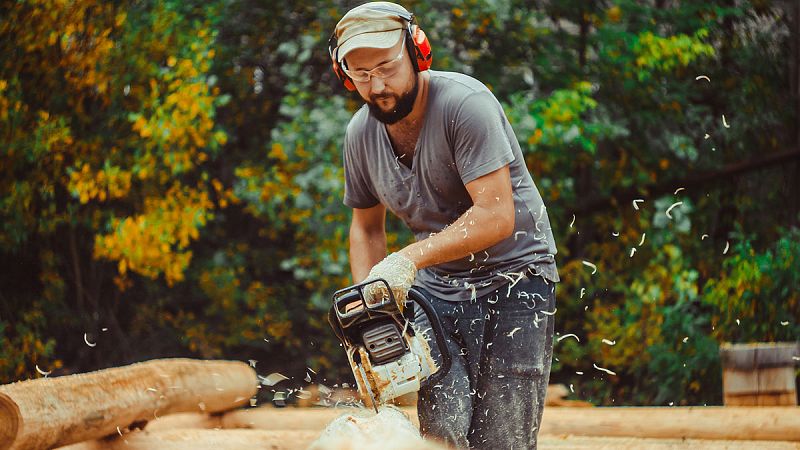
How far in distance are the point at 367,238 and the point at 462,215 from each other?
0.50m

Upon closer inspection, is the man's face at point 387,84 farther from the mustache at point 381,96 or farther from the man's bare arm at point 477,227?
the man's bare arm at point 477,227

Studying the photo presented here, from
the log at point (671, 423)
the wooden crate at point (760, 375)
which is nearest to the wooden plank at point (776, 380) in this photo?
the wooden crate at point (760, 375)

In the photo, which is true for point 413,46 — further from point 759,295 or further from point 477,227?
point 759,295

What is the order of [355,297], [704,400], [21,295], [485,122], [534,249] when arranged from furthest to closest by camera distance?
[21,295] < [704,400] < [534,249] < [485,122] < [355,297]

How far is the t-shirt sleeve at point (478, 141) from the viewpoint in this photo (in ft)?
8.23

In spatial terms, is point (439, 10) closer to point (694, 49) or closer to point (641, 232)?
point (694, 49)

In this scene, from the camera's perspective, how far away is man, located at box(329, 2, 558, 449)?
252 centimetres

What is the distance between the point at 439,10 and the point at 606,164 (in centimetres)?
195

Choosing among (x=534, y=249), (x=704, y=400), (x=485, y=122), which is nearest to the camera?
(x=485, y=122)

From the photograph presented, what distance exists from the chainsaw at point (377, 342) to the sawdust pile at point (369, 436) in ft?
0.98

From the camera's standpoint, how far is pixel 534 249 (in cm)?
274

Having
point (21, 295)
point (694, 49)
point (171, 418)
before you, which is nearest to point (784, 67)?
point (694, 49)

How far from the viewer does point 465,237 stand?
2500mm

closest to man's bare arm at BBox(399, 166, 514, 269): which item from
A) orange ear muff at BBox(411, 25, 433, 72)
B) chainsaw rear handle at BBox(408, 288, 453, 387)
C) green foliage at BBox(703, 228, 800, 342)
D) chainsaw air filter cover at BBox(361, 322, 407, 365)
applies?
chainsaw rear handle at BBox(408, 288, 453, 387)
